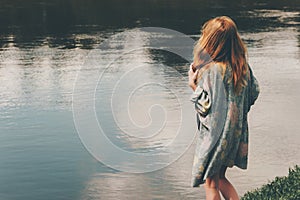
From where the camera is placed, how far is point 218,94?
7230mm

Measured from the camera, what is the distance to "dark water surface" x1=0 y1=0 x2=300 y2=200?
1211 cm

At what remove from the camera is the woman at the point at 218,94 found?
7176 millimetres

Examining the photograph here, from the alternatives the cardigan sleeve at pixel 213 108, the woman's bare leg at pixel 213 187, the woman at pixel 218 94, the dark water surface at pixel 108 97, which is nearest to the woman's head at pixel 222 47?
the woman at pixel 218 94

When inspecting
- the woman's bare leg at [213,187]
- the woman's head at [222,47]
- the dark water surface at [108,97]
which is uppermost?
the woman's head at [222,47]

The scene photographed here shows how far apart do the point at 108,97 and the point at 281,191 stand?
11.3 meters

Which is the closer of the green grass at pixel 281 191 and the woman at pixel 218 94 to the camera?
the woman at pixel 218 94

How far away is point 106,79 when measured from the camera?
73.2ft

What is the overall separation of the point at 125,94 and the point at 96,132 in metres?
4.29

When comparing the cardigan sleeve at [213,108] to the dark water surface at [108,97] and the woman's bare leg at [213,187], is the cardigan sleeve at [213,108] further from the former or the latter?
the dark water surface at [108,97]

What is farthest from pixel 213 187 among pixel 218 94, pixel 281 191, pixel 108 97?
pixel 108 97

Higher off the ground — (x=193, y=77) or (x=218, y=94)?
(x=193, y=77)

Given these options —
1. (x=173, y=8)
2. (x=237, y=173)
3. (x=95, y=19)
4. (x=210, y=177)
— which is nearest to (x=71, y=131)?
(x=237, y=173)

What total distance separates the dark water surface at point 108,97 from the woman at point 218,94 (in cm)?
378

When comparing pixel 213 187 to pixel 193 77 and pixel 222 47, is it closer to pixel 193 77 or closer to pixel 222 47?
pixel 193 77
